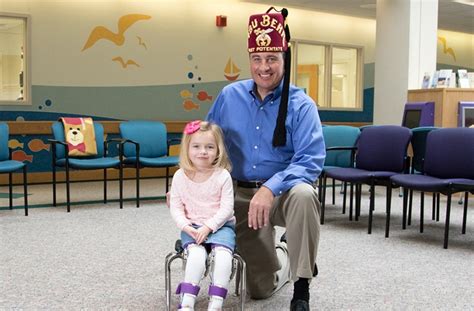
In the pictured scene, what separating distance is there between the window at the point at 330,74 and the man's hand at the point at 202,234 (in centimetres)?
791

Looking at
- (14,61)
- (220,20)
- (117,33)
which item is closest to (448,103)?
(220,20)

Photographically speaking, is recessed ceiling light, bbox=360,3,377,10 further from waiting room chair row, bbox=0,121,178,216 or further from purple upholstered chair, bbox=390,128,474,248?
purple upholstered chair, bbox=390,128,474,248

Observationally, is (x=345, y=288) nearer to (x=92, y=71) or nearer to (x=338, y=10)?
(x=92, y=71)

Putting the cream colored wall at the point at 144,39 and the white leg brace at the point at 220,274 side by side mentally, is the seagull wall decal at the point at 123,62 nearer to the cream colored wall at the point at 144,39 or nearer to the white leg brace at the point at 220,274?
the cream colored wall at the point at 144,39

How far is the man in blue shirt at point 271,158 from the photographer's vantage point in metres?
2.58

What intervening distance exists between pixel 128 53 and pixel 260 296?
19.9 ft

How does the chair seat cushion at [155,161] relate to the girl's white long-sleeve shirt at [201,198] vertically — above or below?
below

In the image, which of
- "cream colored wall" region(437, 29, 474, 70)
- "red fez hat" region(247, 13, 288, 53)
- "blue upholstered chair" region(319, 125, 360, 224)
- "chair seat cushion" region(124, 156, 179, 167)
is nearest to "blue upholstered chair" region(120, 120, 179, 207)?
"chair seat cushion" region(124, 156, 179, 167)

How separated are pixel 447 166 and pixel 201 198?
8.78 feet

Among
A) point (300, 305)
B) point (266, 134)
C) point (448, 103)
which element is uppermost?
point (448, 103)

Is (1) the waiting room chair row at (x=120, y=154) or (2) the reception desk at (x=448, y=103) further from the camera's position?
(2) the reception desk at (x=448, y=103)

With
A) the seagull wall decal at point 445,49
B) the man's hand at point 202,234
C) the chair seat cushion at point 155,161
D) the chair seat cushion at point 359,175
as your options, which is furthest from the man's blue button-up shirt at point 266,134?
the seagull wall decal at point 445,49

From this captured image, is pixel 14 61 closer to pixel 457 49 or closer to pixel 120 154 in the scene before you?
pixel 120 154

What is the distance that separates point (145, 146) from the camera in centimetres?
653
